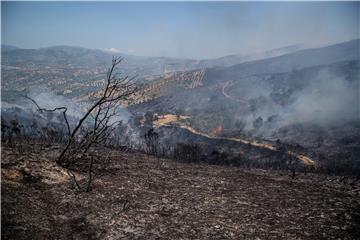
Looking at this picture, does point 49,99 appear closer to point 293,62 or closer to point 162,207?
point 162,207

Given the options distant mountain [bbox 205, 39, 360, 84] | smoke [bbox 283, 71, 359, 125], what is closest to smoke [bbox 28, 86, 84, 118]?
smoke [bbox 283, 71, 359, 125]

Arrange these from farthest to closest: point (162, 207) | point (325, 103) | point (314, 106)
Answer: point (314, 106)
point (325, 103)
point (162, 207)

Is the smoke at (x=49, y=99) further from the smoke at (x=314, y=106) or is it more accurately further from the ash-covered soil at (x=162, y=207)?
the ash-covered soil at (x=162, y=207)

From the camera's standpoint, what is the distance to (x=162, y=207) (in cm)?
925

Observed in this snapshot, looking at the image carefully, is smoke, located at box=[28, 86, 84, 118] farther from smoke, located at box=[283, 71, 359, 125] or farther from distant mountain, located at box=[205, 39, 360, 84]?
distant mountain, located at box=[205, 39, 360, 84]

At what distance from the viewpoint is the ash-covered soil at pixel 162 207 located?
762 centimetres

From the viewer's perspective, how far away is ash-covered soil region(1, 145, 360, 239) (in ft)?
25.0

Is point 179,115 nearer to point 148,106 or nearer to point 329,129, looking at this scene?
point 148,106

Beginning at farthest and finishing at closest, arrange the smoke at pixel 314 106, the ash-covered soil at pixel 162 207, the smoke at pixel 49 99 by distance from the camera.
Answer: the smoke at pixel 49 99
the smoke at pixel 314 106
the ash-covered soil at pixel 162 207

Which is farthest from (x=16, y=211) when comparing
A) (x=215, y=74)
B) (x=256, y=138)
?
(x=215, y=74)

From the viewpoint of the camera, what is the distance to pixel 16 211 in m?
7.53

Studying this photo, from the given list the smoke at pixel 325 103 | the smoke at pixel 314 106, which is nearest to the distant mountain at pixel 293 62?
the smoke at pixel 314 106

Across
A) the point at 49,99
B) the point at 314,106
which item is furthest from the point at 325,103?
the point at 49,99

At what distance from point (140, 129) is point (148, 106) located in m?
20.3
